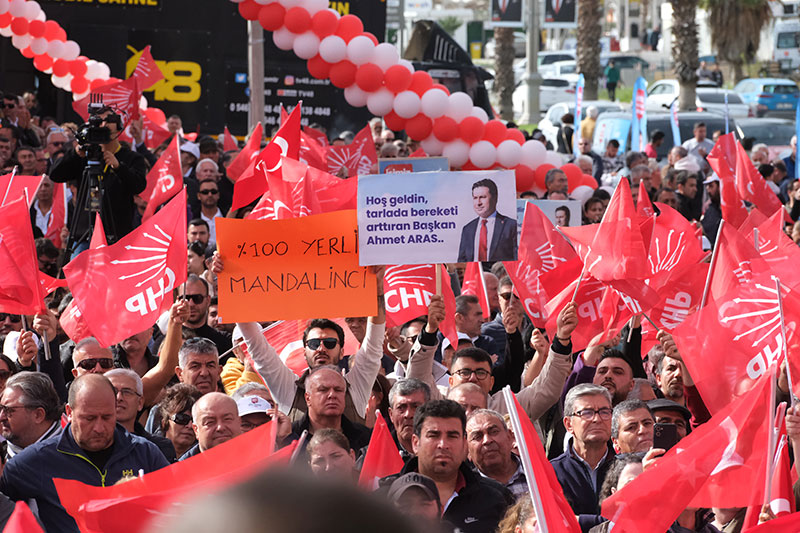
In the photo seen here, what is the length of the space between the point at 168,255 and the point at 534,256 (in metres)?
2.76

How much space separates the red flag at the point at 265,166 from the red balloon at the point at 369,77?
3209 mm

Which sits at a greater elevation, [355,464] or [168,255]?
[168,255]

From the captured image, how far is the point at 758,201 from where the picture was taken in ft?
39.1

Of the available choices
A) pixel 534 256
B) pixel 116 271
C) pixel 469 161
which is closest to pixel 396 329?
pixel 534 256

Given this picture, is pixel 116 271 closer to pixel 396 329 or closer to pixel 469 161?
pixel 396 329

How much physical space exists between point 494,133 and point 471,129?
34 centimetres

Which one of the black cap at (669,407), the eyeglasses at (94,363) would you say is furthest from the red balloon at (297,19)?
the black cap at (669,407)

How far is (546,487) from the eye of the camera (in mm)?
4488

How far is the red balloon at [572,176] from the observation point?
14.9 metres

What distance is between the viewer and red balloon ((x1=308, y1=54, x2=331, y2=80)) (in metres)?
14.4

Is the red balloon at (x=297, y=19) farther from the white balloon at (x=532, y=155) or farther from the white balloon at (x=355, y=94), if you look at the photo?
the white balloon at (x=532, y=155)

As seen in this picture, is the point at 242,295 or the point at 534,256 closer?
the point at 242,295

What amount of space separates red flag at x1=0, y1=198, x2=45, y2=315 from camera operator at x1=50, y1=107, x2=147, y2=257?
2076 millimetres

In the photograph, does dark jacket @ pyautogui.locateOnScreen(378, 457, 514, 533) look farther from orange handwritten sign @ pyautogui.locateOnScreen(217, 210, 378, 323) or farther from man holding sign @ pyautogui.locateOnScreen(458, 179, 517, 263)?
man holding sign @ pyautogui.locateOnScreen(458, 179, 517, 263)
